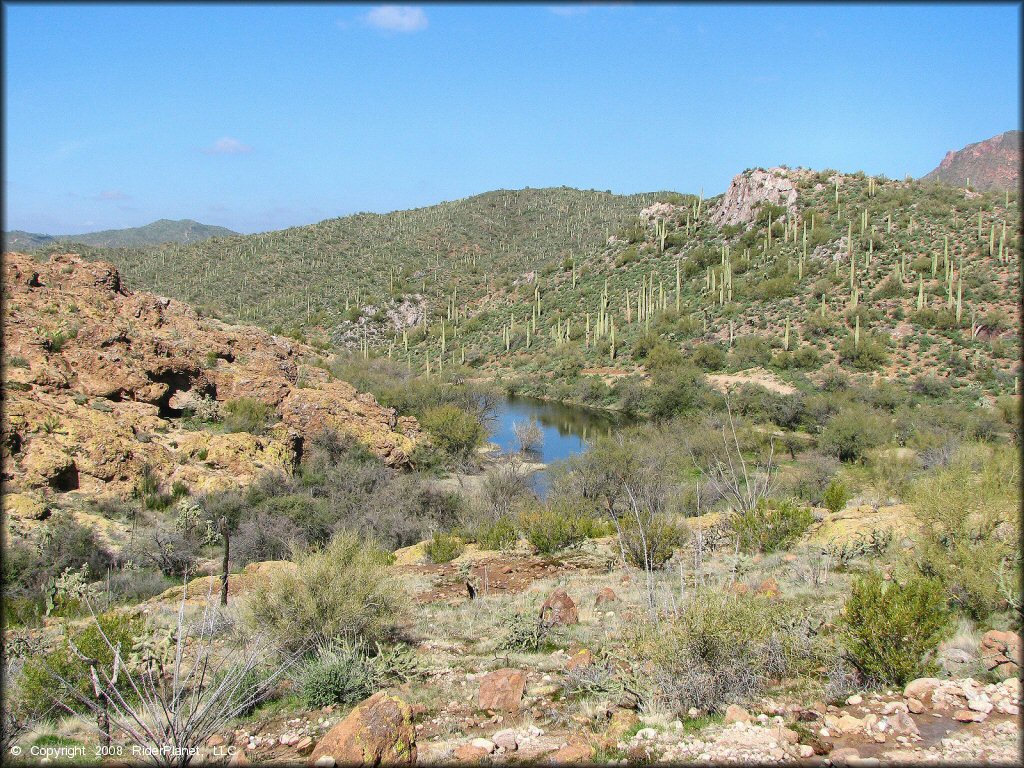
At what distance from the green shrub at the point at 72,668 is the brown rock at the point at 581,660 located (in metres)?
4.04

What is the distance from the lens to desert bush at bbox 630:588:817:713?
→ 17.4 ft

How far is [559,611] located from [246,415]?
14029 mm

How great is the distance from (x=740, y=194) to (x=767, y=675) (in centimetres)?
5893

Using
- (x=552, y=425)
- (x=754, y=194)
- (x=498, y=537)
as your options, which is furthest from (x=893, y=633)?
(x=754, y=194)

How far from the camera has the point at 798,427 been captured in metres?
29.5

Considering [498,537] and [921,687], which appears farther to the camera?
[498,537]

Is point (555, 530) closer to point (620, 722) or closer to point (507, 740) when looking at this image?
point (620, 722)

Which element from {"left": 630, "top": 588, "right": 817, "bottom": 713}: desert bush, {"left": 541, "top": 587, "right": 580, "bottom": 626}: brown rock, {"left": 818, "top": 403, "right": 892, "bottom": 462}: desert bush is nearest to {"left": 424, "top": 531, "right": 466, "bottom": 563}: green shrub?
{"left": 541, "top": 587, "right": 580, "bottom": 626}: brown rock

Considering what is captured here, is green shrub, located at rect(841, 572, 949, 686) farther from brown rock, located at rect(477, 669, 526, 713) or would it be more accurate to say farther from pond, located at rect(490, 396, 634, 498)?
pond, located at rect(490, 396, 634, 498)

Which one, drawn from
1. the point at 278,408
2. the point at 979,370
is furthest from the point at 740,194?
the point at 278,408

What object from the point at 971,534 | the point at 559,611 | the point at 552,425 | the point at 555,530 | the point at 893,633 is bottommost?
the point at 552,425

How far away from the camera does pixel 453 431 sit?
991 inches

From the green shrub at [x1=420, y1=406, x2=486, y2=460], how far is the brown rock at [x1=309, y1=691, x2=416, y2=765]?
19.6m

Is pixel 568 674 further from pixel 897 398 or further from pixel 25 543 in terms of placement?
pixel 897 398
